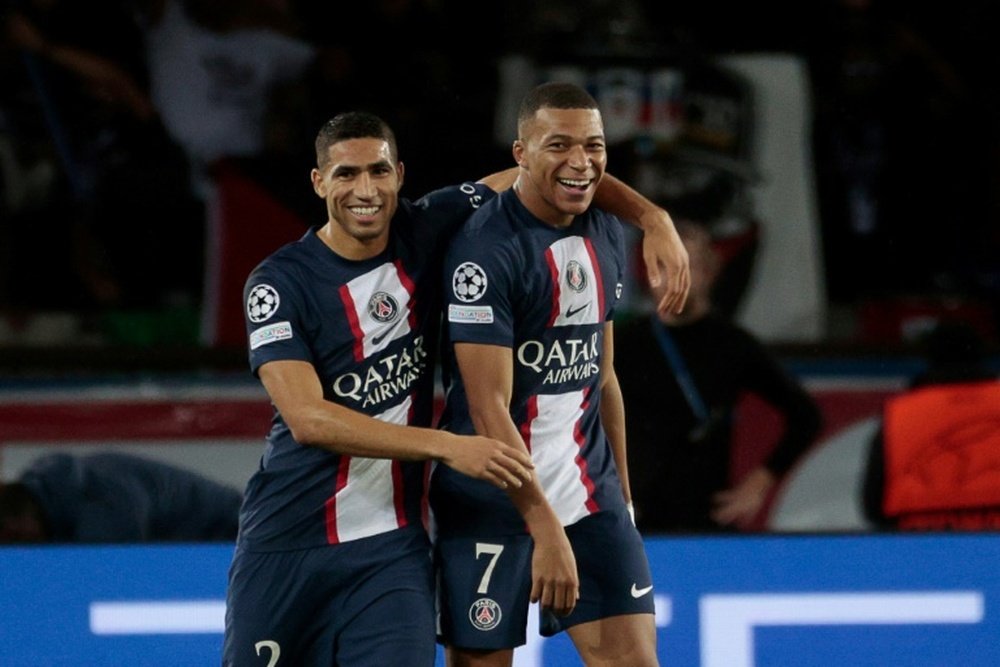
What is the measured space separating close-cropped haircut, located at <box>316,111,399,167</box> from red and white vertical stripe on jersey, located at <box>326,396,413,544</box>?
1.85ft

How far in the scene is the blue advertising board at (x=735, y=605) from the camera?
15.7ft

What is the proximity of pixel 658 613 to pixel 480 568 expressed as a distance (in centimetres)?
108

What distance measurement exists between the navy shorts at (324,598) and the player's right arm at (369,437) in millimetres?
288

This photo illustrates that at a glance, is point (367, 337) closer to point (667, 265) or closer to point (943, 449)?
point (667, 265)

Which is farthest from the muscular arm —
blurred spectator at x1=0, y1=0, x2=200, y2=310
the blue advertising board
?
blurred spectator at x1=0, y1=0, x2=200, y2=310

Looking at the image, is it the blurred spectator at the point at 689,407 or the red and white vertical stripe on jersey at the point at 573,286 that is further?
the blurred spectator at the point at 689,407

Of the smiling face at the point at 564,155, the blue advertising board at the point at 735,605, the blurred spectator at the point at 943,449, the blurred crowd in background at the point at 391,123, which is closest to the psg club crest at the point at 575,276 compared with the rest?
the smiling face at the point at 564,155

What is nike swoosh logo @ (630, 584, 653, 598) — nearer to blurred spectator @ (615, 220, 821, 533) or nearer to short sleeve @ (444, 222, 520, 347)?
short sleeve @ (444, 222, 520, 347)

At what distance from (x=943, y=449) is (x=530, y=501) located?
2098 millimetres

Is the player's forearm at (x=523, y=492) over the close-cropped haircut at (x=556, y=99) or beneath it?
beneath

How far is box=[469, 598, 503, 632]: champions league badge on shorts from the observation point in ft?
12.6

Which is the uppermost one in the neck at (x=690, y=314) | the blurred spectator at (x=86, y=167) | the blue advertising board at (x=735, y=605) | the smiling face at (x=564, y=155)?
the blurred spectator at (x=86, y=167)

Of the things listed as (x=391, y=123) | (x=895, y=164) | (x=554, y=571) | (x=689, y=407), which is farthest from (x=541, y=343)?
(x=895, y=164)

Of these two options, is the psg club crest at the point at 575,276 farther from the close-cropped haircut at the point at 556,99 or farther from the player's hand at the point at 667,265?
the close-cropped haircut at the point at 556,99
